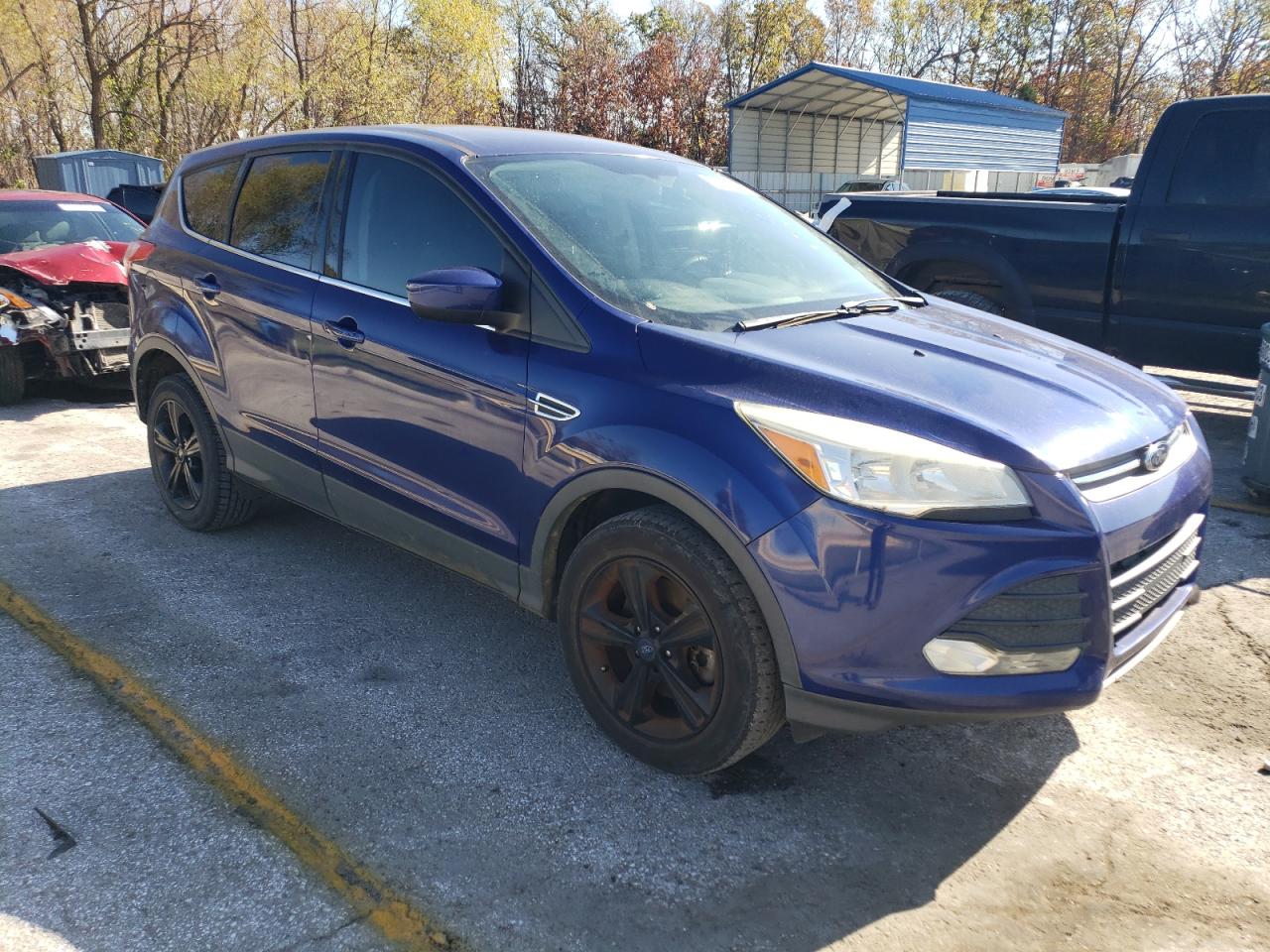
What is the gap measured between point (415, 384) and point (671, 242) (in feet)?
3.31

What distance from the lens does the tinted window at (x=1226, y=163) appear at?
585 cm

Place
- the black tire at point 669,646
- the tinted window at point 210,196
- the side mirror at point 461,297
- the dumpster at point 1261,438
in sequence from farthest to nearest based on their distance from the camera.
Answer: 1. the dumpster at point 1261,438
2. the tinted window at point 210,196
3. the side mirror at point 461,297
4. the black tire at point 669,646

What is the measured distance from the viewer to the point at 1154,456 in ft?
8.98

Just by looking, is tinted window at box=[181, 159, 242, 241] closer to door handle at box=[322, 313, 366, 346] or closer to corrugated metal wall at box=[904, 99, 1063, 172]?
door handle at box=[322, 313, 366, 346]

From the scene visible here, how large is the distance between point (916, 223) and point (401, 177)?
14.6 ft

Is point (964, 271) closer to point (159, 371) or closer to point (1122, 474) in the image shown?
point (1122, 474)

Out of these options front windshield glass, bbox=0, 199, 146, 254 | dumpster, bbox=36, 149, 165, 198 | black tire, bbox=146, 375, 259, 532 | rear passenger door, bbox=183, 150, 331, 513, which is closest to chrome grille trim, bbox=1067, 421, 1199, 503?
rear passenger door, bbox=183, 150, 331, 513

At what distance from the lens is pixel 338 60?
26.7 meters

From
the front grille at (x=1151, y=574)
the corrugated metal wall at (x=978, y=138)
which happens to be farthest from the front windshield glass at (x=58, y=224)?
the corrugated metal wall at (x=978, y=138)

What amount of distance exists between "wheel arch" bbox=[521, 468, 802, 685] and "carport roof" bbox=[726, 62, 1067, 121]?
75.6 feet

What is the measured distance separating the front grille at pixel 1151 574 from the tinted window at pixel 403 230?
2040mm

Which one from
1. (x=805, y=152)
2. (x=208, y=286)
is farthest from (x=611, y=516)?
(x=805, y=152)

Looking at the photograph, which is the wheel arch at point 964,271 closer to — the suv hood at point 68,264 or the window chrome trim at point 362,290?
the window chrome trim at point 362,290

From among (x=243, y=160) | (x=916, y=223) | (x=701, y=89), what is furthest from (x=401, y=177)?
(x=701, y=89)
